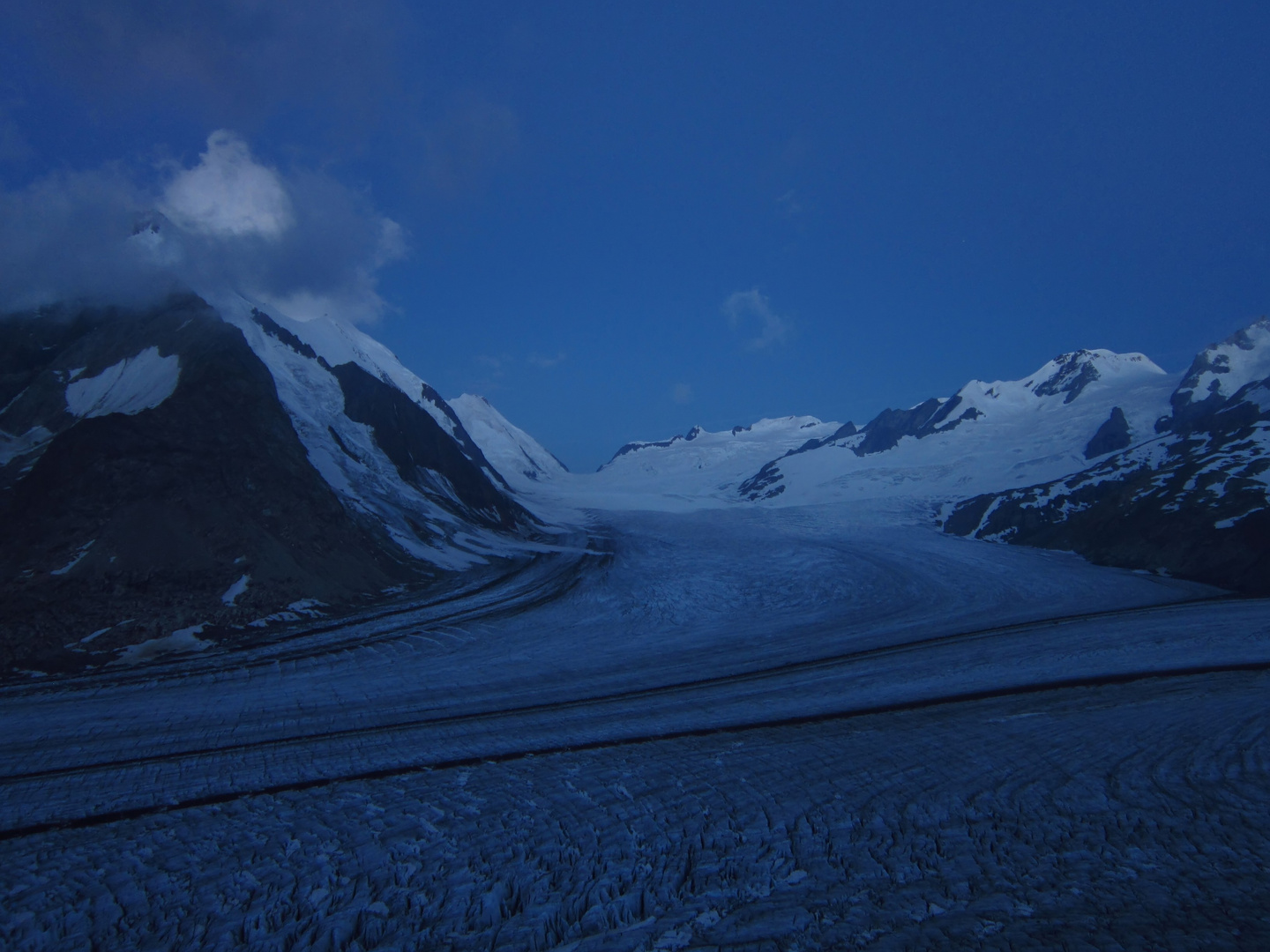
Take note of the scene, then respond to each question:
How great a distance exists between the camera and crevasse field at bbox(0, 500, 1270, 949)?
189 inches

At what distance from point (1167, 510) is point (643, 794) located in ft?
95.9

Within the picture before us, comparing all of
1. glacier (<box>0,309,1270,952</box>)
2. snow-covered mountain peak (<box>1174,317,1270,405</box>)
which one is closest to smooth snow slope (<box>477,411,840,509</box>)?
glacier (<box>0,309,1270,952</box>)

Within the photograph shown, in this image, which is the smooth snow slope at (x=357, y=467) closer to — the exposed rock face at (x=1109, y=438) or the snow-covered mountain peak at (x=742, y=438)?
the exposed rock face at (x=1109, y=438)

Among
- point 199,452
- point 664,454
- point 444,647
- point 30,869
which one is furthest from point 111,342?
point 664,454

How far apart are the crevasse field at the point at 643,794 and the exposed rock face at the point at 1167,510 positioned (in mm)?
10434

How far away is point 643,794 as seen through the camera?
6.88 meters

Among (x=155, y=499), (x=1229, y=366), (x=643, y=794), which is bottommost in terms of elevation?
(x=643, y=794)

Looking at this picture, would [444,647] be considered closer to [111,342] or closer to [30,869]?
[30,869]

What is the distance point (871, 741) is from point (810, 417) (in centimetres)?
17764

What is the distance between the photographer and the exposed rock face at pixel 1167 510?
22.8m

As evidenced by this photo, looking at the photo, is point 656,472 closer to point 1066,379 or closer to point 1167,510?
point 1066,379

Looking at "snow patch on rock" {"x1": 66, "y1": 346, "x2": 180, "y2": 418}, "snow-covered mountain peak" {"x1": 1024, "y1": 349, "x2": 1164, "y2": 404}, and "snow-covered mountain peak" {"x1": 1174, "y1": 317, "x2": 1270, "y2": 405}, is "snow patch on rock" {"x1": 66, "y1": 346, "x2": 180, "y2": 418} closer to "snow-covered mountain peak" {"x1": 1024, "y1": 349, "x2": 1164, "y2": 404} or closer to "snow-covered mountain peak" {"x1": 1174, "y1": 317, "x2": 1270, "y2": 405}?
"snow-covered mountain peak" {"x1": 1174, "y1": 317, "x2": 1270, "y2": 405}

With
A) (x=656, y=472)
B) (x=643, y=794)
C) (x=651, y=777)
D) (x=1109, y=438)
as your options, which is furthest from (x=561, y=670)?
(x=656, y=472)

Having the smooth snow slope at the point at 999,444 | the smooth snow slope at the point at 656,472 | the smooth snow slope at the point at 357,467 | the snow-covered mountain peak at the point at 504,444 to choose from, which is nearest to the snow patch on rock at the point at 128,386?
the smooth snow slope at the point at 357,467
